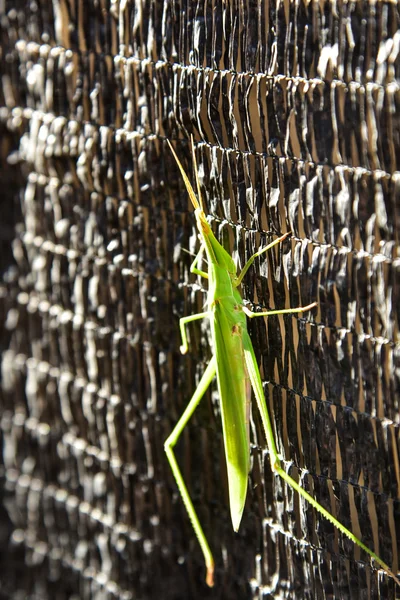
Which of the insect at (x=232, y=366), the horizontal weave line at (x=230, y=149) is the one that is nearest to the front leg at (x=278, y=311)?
the insect at (x=232, y=366)

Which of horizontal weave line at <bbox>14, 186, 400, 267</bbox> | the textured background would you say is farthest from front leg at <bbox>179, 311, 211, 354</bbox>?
horizontal weave line at <bbox>14, 186, 400, 267</bbox>

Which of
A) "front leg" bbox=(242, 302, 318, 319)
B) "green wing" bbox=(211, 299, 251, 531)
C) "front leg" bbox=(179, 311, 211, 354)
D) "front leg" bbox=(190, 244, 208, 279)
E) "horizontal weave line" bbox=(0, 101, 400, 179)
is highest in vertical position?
"horizontal weave line" bbox=(0, 101, 400, 179)

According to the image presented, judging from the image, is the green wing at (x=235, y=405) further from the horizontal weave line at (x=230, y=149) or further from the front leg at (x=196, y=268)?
the horizontal weave line at (x=230, y=149)

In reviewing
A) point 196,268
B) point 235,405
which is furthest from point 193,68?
point 235,405

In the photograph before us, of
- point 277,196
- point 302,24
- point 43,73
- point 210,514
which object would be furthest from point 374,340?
point 43,73

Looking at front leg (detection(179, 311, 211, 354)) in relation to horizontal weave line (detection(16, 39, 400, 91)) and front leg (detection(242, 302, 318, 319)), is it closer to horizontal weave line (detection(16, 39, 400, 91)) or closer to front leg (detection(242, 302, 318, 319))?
front leg (detection(242, 302, 318, 319))

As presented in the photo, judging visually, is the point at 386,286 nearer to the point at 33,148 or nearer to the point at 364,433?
the point at 364,433

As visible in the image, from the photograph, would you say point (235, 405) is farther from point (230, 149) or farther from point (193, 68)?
point (193, 68)
